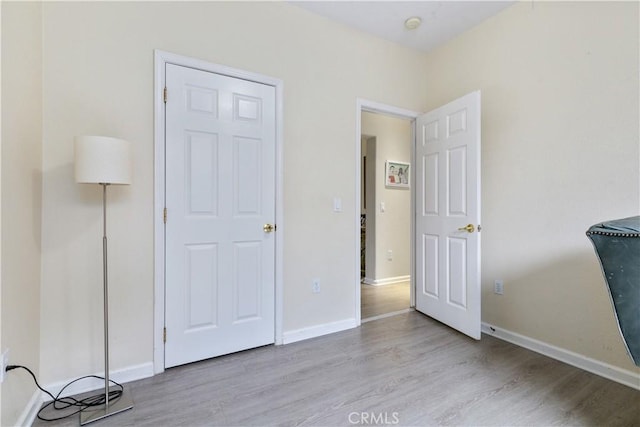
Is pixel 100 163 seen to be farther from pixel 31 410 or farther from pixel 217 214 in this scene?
pixel 31 410

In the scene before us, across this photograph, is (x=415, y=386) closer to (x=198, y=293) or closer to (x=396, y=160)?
(x=198, y=293)

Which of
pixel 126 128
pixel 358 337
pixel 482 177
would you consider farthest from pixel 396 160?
pixel 126 128

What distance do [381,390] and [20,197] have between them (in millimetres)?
2121

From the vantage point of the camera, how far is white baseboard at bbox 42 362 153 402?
65.9 inches

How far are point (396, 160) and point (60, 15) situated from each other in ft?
12.6

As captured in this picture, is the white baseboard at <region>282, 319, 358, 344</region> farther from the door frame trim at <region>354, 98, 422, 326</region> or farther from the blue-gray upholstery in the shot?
the blue-gray upholstery

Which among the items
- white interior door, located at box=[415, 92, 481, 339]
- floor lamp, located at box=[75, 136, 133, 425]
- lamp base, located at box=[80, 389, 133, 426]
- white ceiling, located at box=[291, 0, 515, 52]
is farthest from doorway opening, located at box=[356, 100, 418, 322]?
floor lamp, located at box=[75, 136, 133, 425]

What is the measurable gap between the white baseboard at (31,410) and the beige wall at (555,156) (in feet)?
10.2

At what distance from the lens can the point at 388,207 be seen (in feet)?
14.5

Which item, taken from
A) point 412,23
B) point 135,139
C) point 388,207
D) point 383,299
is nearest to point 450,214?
point 383,299

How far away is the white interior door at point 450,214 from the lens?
7.75ft

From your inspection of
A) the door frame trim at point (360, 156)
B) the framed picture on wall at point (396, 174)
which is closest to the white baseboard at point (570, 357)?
the door frame trim at point (360, 156)

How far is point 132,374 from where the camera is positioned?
185 cm

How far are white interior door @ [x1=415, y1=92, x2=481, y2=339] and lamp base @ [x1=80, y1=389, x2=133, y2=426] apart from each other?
2.40m
